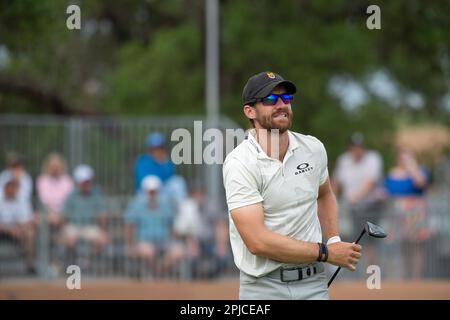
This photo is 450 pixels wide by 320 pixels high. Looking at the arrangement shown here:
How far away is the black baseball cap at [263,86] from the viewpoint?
267 inches

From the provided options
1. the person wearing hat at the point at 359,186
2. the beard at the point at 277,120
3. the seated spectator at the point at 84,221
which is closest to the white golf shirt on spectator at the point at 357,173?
the person wearing hat at the point at 359,186

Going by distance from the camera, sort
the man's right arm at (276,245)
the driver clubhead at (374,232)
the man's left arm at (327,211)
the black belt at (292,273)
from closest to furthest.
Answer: the man's right arm at (276,245), the black belt at (292,273), the driver clubhead at (374,232), the man's left arm at (327,211)

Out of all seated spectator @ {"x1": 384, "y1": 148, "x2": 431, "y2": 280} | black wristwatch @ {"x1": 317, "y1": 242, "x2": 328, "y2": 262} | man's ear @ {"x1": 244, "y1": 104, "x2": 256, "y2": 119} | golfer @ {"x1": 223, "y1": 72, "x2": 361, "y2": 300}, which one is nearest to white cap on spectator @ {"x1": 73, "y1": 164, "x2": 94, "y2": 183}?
seated spectator @ {"x1": 384, "y1": 148, "x2": 431, "y2": 280}

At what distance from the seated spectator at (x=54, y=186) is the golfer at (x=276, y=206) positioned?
9570 millimetres

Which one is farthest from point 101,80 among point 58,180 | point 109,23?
point 58,180

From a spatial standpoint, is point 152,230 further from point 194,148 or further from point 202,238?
point 194,148

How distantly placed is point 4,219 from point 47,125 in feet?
8.20

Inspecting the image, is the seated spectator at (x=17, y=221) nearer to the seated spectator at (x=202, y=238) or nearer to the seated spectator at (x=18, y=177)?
the seated spectator at (x=18, y=177)

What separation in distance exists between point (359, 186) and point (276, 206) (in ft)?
33.1

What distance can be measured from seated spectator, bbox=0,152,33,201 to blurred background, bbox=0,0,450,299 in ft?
0.16

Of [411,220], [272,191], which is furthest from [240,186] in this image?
[411,220]

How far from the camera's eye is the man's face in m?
6.83

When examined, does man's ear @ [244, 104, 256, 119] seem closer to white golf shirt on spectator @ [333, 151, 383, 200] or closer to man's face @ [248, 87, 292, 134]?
man's face @ [248, 87, 292, 134]

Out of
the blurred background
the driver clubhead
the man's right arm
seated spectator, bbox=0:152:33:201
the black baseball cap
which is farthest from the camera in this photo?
seated spectator, bbox=0:152:33:201
